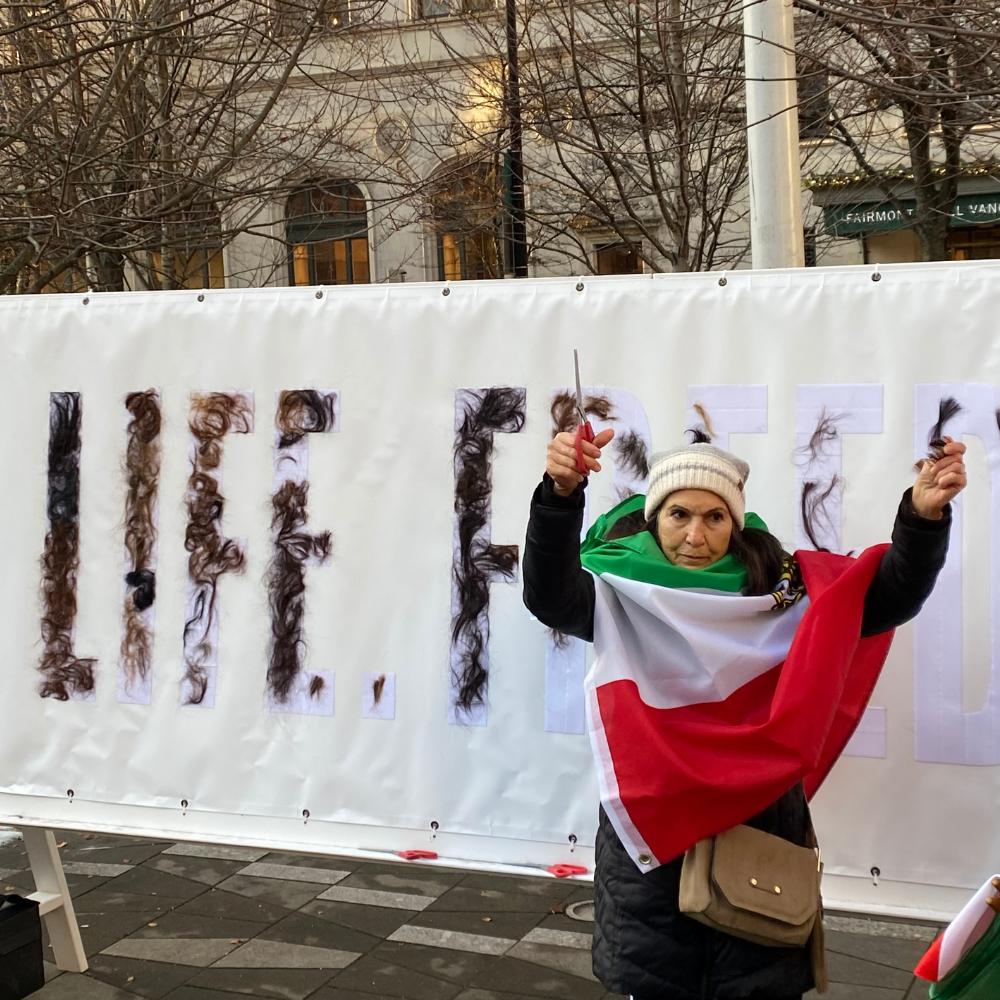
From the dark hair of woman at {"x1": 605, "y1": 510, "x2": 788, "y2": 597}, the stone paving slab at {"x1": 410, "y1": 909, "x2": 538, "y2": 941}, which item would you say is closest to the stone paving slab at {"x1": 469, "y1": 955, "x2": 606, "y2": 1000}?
the stone paving slab at {"x1": 410, "y1": 909, "x2": 538, "y2": 941}

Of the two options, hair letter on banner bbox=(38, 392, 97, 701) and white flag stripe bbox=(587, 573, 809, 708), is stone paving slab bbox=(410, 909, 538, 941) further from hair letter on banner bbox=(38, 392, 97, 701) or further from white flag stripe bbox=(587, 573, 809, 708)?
white flag stripe bbox=(587, 573, 809, 708)

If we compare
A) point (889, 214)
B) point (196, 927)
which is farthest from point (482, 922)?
point (889, 214)

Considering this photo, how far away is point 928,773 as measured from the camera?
9.18ft

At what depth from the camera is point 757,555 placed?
2.51 meters

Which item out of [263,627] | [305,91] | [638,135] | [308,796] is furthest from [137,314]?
[305,91]

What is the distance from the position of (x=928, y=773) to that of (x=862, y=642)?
17.7 inches

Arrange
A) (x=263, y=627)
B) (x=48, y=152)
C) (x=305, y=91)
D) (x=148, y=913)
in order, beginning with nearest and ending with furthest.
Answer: (x=263, y=627), (x=148, y=913), (x=48, y=152), (x=305, y=91)

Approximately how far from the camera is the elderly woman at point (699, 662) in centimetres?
230

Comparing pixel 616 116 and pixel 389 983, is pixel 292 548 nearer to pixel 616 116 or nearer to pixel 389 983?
pixel 389 983

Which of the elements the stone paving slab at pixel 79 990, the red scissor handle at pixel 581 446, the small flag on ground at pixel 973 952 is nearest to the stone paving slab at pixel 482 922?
the stone paving slab at pixel 79 990

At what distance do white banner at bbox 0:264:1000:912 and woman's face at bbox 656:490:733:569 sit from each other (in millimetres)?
472

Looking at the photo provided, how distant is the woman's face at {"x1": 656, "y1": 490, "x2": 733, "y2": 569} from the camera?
246cm

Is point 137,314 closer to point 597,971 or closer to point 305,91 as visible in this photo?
point 597,971

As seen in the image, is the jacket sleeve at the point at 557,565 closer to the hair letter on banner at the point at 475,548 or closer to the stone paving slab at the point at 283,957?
the hair letter on banner at the point at 475,548
